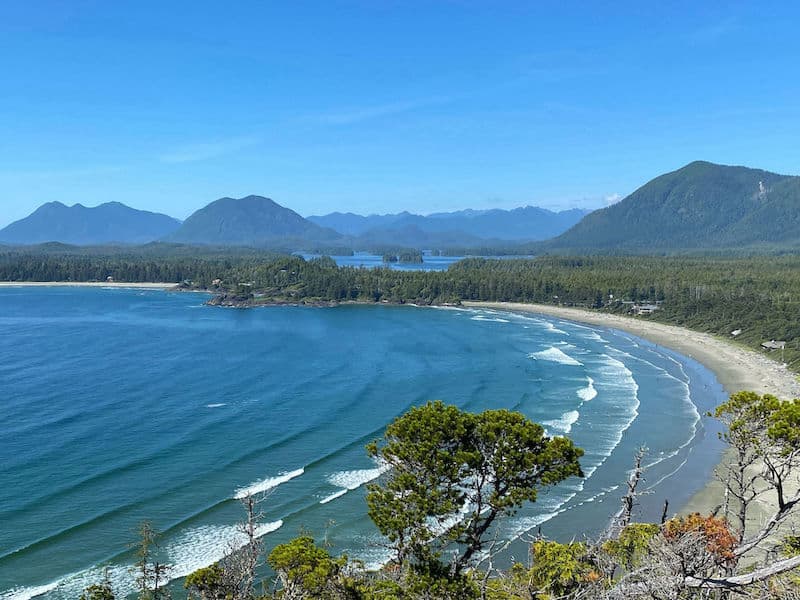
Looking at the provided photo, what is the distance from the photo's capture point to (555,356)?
78.1 meters

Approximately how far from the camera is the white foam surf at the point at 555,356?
74.2 meters

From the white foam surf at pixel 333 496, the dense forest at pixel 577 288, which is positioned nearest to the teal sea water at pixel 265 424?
the white foam surf at pixel 333 496

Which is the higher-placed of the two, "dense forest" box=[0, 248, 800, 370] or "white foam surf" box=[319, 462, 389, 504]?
"dense forest" box=[0, 248, 800, 370]

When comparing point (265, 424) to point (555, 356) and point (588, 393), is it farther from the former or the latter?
point (555, 356)

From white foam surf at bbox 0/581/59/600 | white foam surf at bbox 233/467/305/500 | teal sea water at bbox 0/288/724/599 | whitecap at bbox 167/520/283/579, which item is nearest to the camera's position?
white foam surf at bbox 0/581/59/600

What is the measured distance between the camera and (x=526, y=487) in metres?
15.9

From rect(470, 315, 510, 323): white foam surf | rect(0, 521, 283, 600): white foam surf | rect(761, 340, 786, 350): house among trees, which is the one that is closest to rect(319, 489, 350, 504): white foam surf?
rect(0, 521, 283, 600): white foam surf

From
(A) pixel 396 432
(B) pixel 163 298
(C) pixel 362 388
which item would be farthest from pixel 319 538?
(B) pixel 163 298

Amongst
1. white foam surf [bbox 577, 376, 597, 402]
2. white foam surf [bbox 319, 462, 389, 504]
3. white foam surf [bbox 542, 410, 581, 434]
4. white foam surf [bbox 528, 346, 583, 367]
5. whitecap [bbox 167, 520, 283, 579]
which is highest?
white foam surf [bbox 528, 346, 583, 367]

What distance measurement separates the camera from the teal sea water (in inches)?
1240

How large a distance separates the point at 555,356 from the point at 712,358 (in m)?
19.2

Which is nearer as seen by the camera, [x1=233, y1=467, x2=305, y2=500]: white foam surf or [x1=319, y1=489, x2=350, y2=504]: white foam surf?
[x1=319, y1=489, x2=350, y2=504]: white foam surf

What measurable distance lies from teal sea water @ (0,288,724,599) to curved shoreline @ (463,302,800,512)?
1.46 m

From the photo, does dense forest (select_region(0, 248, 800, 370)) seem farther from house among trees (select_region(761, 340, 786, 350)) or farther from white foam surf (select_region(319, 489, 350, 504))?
white foam surf (select_region(319, 489, 350, 504))
